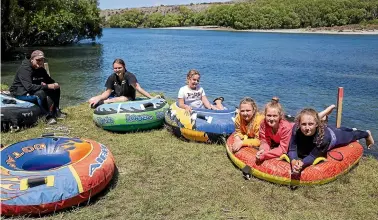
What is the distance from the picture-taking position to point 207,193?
464cm

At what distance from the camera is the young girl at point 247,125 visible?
530 cm

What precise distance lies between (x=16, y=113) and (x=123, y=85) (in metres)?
2.00

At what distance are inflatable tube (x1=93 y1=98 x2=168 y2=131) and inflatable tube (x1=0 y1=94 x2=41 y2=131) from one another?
3.79 ft

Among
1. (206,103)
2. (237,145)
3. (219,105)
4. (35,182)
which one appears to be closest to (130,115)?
(206,103)

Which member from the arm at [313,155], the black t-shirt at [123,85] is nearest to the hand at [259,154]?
the arm at [313,155]

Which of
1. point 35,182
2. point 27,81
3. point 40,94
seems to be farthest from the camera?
point 40,94

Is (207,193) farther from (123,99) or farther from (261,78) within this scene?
(261,78)

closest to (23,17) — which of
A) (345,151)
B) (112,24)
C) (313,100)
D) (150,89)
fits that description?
(150,89)

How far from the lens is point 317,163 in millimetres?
4902

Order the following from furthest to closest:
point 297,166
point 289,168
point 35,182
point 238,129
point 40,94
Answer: point 40,94
point 238,129
point 289,168
point 297,166
point 35,182

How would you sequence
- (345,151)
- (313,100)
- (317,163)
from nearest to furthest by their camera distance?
(317,163) → (345,151) → (313,100)

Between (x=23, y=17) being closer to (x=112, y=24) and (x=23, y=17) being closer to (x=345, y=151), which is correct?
(x=345, y=151)

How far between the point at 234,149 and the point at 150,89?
34.1 ft

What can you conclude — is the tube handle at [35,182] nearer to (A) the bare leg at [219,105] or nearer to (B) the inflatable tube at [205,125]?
Result: (B) the inflatable tube at [205,125]
